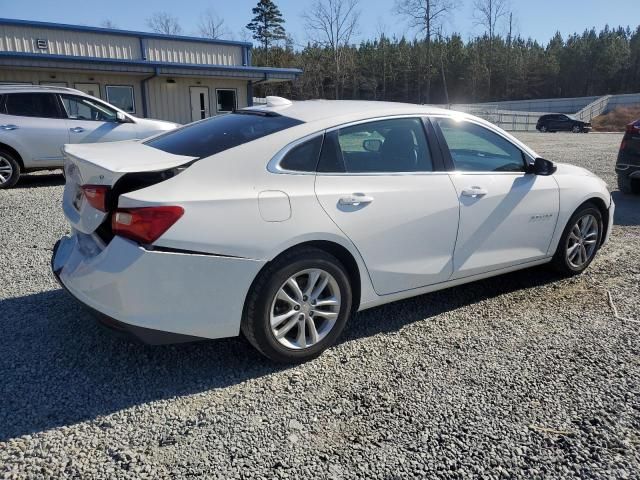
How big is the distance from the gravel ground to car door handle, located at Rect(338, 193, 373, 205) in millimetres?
1005

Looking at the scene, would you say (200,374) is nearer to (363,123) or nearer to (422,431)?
(422,431)

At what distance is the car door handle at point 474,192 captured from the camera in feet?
12.5

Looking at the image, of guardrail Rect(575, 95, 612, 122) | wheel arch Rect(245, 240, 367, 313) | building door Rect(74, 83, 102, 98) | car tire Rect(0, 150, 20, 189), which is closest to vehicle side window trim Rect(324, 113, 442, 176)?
wheel arch Rect(245, 240, 367, 313)

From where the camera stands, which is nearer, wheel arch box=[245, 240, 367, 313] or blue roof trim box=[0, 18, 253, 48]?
wheel arch box=[245, 240, 367, 313]

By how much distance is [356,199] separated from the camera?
10.8 feet

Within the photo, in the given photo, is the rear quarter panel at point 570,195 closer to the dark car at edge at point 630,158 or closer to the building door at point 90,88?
the dark car at edge at point 630,158

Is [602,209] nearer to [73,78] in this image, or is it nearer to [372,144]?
[372,144]

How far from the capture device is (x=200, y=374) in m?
3.17

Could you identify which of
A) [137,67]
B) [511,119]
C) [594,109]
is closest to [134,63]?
[137,67]

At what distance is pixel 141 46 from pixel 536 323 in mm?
20823

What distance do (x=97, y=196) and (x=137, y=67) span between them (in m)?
18.4

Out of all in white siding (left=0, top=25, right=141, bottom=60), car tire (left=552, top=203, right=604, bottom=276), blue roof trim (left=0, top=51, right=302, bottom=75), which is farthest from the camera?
white siding (left=0, top=25, right=141, bottom=60)

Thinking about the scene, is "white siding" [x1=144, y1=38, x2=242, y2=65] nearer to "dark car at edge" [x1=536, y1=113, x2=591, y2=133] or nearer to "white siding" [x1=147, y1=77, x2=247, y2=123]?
"white siding" [x1=147, y1=77, x2=247, y2=123]

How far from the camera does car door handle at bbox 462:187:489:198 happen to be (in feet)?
12.5
